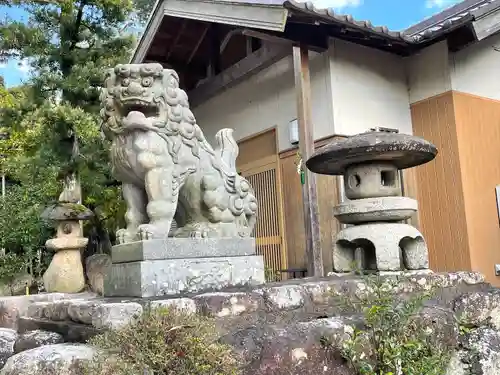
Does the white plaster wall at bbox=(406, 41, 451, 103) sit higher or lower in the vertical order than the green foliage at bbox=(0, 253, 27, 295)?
higher

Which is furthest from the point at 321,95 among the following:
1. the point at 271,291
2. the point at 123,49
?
the point at 271,291

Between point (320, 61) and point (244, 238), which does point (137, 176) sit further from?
point (320, 61)

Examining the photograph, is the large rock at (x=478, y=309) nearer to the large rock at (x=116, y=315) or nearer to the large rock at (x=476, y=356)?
the large rock at (x=476, y=356)

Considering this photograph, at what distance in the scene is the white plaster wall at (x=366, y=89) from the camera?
7.27 m

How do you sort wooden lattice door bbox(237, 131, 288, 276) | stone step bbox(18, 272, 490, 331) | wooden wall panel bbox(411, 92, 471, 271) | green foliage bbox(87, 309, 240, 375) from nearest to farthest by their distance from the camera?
green foliage bbox(87, 309, 240, 375)
stone step bbox(18, 272, 490, 331)
wooden wall panel bbox(411, 92, 471, 271)
wooden lattice door bbox(237, 131, 288, 276)

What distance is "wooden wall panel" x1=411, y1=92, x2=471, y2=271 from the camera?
7336 millimetres

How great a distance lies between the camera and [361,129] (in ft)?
24.2

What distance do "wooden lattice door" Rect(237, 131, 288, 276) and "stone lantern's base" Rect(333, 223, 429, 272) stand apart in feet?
12.1

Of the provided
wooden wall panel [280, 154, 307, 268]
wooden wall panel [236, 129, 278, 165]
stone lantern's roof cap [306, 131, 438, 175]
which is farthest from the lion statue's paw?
wooden wall panel [236, 129, 278, 165]

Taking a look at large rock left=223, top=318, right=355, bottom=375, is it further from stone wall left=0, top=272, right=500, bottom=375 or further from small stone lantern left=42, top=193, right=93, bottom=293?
small stone lantern left=42, top=193, right=93, bottom=293

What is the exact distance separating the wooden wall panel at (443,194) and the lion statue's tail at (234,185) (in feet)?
14.5

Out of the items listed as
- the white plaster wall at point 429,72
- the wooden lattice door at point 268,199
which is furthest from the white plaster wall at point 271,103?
the white plaster wall at point 429,72

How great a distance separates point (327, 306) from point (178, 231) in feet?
3.99

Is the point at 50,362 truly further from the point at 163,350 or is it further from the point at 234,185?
the point at 234,185
